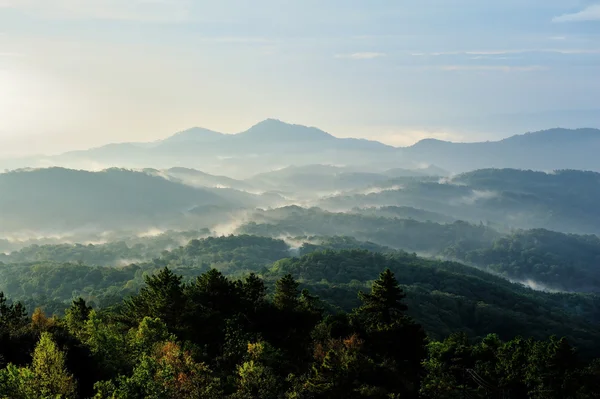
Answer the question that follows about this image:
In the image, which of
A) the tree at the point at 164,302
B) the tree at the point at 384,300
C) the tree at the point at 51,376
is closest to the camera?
the tree at the point at 51,376

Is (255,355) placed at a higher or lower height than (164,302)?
lower

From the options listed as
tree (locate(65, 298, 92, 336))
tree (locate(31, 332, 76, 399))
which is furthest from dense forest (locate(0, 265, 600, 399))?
tree (locate(65, 298, 92, 336))

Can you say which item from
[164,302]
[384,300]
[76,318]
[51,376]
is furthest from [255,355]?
[76,318]

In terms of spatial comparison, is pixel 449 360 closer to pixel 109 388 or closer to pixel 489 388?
pixel 489 388

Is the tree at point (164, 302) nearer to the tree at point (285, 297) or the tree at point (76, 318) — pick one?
the tree at point (76, 318)

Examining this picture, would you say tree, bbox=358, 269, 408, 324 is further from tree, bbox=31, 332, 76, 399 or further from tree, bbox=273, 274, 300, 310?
tree, bbox=31, 332, 76, 399

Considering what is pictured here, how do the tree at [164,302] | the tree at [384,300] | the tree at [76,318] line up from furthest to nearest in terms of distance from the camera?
the tree at [76,318], the tree at [164,302], the tree at [384,300]

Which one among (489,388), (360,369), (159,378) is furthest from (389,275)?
(159,378)

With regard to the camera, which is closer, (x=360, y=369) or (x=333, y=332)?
(x=360, y=369)

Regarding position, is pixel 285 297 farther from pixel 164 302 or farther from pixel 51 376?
pixel 51 376

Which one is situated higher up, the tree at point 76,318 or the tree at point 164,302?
the tree at point 164,302

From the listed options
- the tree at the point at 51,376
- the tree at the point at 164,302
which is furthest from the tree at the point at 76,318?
the tree at the point at 51,376
